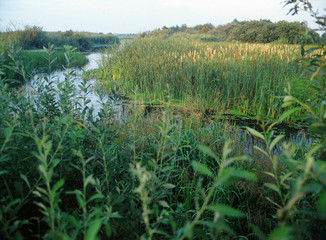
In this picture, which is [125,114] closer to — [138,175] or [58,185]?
[58,185]

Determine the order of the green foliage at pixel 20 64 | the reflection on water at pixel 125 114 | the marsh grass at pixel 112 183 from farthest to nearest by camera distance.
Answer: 1. the reflection on water at pixel 125 114
2. the green foliage at pixel 20 64
3. the marsh grass at pixel 112 183

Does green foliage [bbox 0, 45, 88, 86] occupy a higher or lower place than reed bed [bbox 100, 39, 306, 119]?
higher

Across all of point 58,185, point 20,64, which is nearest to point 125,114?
point 20,64

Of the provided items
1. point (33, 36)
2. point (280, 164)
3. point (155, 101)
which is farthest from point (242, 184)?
point (33, 36)

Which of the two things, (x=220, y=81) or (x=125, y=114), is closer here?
(x=125, y=114)

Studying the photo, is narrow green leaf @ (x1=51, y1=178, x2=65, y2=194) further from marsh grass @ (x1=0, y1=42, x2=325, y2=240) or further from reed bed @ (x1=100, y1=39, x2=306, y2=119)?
reed bed @ (x1=100, y1=39, x2=306, y2=119)

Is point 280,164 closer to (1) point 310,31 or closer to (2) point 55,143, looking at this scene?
(1) point 310,31

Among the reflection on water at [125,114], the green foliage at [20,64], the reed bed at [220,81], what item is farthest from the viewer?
the reed bed at [220,81]

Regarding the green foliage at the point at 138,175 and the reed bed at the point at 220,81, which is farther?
the reed bed at the point at 220,81

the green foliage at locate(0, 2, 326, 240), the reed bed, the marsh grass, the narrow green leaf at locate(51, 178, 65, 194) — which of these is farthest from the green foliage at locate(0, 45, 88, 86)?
the reed bed

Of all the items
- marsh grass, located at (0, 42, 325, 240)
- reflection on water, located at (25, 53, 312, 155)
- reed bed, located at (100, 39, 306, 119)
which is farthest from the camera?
reed bed, located at (100, 39, 306, 119)

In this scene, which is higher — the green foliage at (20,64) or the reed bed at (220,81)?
the green foliage at (20,64)

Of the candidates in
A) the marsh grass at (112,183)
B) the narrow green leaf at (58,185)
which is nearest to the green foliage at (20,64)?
the marsh grass at (112,183)

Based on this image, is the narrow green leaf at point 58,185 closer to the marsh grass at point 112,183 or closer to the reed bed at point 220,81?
the marsh grass at point 112,183
